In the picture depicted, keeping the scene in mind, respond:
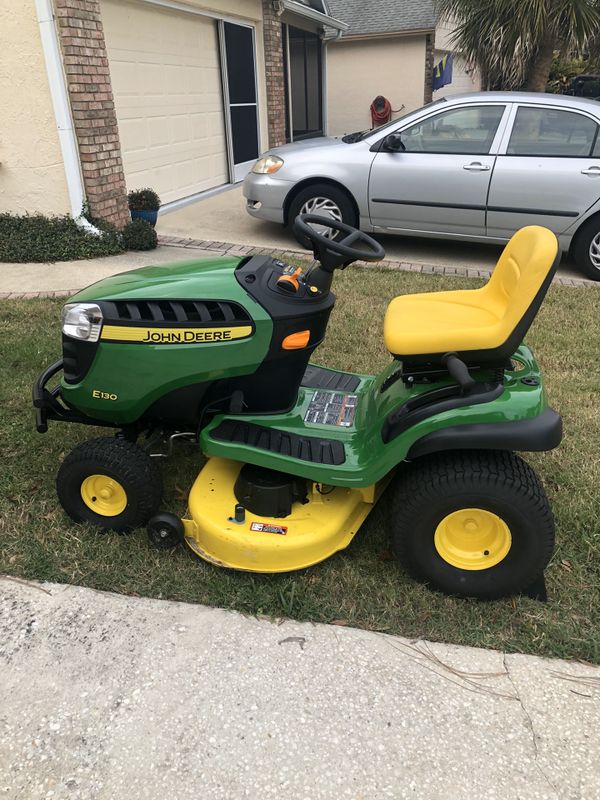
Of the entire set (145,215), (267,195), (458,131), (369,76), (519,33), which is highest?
(519,33)

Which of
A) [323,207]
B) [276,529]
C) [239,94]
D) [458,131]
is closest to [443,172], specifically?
[458,131]

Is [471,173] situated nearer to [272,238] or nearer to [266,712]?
[272,238]

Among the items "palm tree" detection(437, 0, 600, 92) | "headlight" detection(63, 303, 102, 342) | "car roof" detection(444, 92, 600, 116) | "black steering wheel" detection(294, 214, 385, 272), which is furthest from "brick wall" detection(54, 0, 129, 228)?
"palm tree" detection(437, 0, 600, 92)

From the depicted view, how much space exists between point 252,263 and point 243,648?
144cm

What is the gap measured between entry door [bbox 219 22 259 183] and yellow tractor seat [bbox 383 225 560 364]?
8369 mm

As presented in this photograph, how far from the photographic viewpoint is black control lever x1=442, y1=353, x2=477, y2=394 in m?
1.99

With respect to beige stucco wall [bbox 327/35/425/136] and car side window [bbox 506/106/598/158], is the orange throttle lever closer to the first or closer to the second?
car side window [bbox 506/106/598/158]

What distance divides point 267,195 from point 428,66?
14.2 m

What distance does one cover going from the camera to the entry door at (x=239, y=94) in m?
9.32

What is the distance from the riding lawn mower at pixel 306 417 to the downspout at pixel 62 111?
13.9 ft

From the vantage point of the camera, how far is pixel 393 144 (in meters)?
6.16

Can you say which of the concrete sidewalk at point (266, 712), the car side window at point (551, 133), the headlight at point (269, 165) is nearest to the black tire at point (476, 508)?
the concrete sidewalk at point (266, 712)

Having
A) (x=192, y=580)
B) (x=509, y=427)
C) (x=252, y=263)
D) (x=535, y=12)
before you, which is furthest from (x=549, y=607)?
(x=535, y=12)

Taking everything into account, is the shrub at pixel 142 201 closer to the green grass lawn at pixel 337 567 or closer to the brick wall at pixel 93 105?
the brick wall at pixel 93 105
